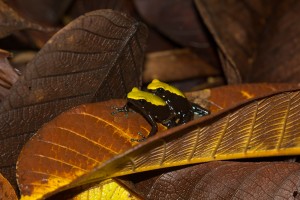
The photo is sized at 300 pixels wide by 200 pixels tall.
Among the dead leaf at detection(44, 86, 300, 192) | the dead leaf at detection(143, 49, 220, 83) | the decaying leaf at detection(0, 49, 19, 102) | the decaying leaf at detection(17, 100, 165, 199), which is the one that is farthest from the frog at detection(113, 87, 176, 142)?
the dead leaf at detection(143, 49, 220, 83)

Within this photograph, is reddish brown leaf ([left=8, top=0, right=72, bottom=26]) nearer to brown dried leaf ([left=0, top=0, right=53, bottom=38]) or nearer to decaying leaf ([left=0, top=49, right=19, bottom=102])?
brown dried leaf ([left=0, top=0, right=53, bottom=38])

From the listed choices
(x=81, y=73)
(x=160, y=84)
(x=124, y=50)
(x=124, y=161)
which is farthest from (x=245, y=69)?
(x=124, y=161)

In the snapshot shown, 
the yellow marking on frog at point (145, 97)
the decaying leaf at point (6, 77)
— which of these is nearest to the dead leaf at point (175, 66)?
the yellow marking on frog at point (145, 97)

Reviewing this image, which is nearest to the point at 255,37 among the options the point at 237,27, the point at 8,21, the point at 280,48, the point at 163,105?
the point at 237,27

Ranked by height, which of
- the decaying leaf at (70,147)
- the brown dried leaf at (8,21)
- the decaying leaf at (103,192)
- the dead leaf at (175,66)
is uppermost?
the dead leaf at (175,66)

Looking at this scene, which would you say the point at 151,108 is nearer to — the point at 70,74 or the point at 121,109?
the point at 121,109

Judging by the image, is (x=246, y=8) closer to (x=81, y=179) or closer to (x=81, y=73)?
(x=81, y=73)

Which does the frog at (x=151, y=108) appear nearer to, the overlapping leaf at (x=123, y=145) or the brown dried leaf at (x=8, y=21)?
the overlapping leaf at (x=123, y=145)
